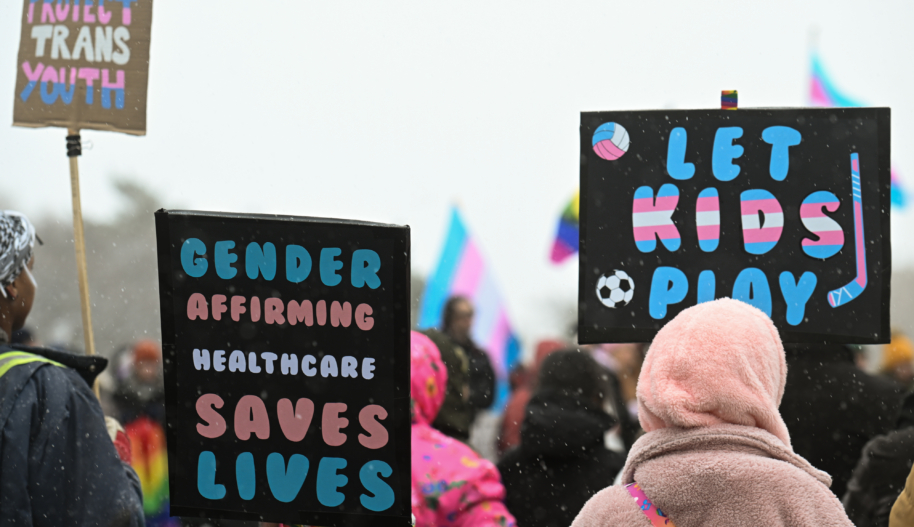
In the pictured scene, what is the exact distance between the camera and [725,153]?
6.93 feet

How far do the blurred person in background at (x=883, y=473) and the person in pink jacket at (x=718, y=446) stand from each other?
89 centimetres

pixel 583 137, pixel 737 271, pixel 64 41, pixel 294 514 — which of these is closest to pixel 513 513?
pixel 294 514

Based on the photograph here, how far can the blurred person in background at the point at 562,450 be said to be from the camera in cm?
219

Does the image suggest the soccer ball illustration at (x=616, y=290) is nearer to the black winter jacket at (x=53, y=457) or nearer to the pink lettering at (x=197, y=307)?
the pink lettering at (x=197, y=307)

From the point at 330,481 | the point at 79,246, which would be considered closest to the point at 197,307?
the point at 330,481

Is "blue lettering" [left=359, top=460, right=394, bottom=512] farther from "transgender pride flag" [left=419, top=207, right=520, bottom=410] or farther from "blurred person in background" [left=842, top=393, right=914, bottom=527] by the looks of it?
"transgender pride flag" [left=419, top=207, right=520, bottom=410]

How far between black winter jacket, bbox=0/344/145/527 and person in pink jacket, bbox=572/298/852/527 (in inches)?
43.5

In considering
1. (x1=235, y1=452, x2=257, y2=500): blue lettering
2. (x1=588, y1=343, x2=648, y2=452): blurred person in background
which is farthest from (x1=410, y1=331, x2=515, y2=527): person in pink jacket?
(x1=588, y1=343, x2=648, y2=452): blurred person in background

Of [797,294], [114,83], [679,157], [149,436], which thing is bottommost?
[149,436]

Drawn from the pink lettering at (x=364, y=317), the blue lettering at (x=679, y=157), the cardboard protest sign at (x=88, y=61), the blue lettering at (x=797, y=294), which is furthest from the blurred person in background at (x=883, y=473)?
the cardboard protest sign at (x=88, y=61)

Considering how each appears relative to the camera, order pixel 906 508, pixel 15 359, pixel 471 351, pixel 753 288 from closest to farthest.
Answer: pixel 906 508
pixel 15 359
pixel 753 288
pixel 471 351

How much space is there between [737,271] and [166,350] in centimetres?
142

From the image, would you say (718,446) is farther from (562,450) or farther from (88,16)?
(88,16)

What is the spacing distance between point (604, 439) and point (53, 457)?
141cm
